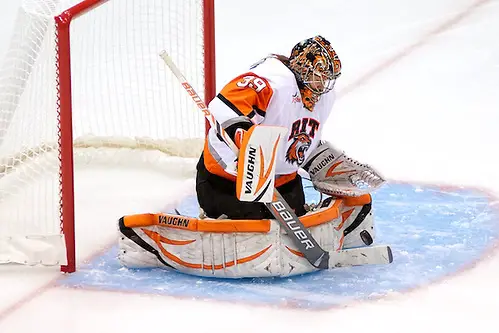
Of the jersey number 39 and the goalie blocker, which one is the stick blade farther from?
the jersey number 39

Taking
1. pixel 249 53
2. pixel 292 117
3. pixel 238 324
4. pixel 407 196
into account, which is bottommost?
pixel 238 324

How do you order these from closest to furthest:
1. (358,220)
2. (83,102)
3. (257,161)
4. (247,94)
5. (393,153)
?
1. (257,161)
2. (247,94)
3. (358,220)
4. (83,102)
5. (393,153)

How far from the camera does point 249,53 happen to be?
4.79 metres

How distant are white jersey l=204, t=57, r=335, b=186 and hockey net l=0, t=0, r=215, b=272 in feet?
1.31

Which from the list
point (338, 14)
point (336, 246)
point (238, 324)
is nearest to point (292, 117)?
point (336, 246)

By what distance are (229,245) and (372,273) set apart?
0.39 metres

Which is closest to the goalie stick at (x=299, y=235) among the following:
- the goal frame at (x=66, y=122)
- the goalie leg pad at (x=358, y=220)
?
the goalie leg pad at (x=358, y=220)

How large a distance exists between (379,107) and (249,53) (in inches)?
31.4

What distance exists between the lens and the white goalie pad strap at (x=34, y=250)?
2727 millimetres

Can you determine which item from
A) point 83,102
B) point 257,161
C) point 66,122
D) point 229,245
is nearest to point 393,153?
point 83,102

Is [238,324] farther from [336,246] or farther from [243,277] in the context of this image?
[336,246]

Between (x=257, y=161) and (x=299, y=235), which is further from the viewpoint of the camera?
(x=299, y=235)

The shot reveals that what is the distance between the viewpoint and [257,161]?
2488mm

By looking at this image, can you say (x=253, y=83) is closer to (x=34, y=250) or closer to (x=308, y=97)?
(x=308, y=97)
